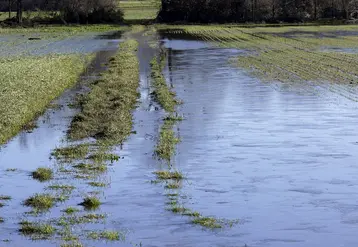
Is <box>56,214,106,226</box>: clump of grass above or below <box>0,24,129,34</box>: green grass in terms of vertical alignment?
below

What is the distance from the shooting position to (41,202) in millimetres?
12500

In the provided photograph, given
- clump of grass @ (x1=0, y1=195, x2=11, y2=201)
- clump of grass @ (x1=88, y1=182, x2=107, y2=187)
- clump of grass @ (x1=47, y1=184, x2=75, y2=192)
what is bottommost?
clump of grass @ (x1=88, y1=182, x2=107, y2=187)

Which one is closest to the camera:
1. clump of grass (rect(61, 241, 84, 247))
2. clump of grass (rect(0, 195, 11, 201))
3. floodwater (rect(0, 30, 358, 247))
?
clump of grass (rect(61, 241, 84, 247))

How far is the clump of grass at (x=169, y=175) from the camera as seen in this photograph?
14.4m

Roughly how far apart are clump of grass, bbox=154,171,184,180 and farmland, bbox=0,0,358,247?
0.05m

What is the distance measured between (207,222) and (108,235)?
155 centimetres

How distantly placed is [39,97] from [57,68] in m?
10.7

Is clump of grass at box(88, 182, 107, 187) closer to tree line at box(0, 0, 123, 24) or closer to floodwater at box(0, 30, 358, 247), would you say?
floodwater at box(0, 30, 358, 247)

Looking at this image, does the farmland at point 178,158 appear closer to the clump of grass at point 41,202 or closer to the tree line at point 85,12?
the clump of grass at point 41,202

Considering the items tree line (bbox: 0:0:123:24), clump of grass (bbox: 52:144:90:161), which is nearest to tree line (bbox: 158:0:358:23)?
tree line (bbox: 0:0:123:24)

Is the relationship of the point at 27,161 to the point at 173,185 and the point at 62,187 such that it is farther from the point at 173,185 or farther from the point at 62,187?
the point at 173,185

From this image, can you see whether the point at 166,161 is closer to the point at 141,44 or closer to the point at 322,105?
the point at 322,105

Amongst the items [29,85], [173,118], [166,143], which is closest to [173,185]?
[166,143]

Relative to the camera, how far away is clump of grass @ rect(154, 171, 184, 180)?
14.4 metres
